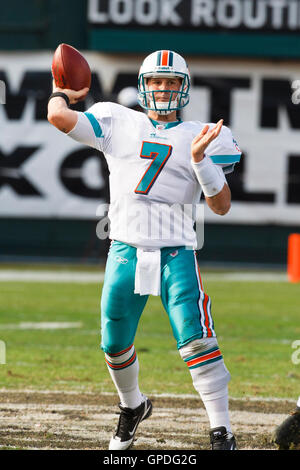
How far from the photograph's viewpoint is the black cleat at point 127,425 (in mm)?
4876

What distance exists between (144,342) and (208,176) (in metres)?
4.72

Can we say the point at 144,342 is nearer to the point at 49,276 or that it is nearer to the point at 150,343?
the point at 150,343

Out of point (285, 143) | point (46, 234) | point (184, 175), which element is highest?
point (184, 175)

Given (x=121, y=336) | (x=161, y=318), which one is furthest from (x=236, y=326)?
(x=121, y=336)

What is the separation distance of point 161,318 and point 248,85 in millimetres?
9627

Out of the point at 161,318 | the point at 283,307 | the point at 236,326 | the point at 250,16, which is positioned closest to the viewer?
the point at 236,326

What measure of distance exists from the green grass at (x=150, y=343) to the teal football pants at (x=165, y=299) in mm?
1943

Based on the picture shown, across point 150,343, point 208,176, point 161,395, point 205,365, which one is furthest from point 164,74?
point 150,343

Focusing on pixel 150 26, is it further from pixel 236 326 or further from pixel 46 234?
pixel 236 326

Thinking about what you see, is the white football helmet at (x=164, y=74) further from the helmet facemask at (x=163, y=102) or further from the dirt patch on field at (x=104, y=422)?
the dirt patch on field at (x=104, y=422)

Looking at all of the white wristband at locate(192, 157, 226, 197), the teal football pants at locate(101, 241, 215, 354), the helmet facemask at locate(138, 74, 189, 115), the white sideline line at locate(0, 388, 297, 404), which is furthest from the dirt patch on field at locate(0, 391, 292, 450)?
the helmet facemask at locate(138, 74, 189, 115)

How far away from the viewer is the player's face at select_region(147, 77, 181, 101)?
495 cm

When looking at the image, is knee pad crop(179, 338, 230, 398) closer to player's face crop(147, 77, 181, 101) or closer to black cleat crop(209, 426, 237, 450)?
black cleat crop(209, 426, 237, 450)

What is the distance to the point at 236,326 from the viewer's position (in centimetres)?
1045
